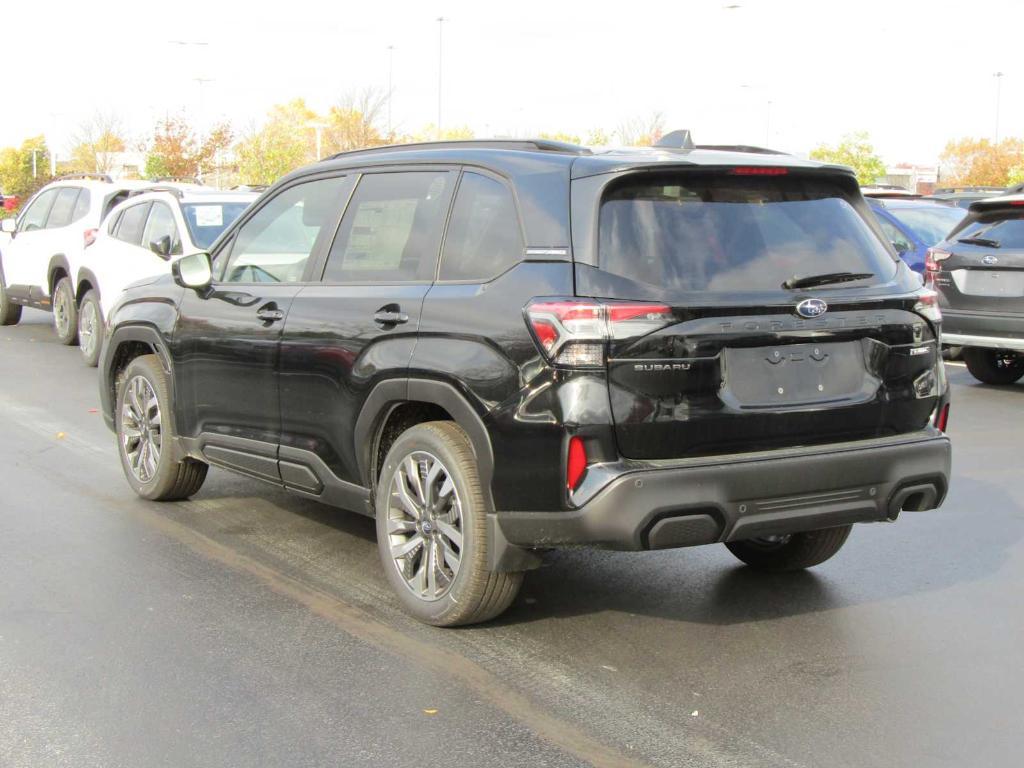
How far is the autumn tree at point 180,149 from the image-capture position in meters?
43.3

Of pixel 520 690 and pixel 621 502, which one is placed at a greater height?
pixel 621 502

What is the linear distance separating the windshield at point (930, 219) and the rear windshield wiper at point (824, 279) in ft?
34.2

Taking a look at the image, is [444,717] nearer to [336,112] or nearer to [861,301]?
[861,301]

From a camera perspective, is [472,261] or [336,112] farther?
[336,112]

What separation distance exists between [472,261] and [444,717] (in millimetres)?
1730

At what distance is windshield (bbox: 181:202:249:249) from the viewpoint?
12227 mm

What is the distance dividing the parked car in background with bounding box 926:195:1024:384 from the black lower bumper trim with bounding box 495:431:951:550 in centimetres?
706

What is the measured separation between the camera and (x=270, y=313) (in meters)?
5.95

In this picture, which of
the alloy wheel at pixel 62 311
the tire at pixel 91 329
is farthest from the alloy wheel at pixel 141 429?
the alloy wheel at pixel 62 311

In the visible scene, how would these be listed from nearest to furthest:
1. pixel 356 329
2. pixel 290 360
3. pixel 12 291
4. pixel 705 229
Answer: pixel 705 229 → pixel 356 329 → pixel 290 360 → pixel 12 291

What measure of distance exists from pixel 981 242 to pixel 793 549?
6984 millimetres

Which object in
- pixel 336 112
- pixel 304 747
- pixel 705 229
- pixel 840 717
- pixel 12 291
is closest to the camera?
pixel 304 747

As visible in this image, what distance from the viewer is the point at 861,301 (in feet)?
16.0

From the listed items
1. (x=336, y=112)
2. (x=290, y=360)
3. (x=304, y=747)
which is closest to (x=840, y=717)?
(x=304, y=747)
